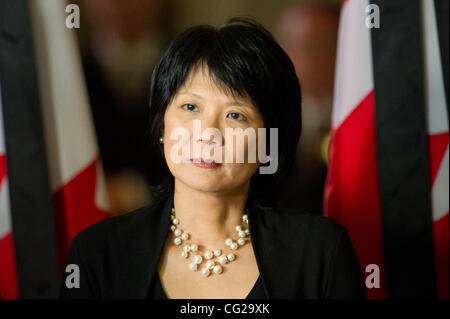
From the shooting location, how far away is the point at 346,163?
55.7 inches

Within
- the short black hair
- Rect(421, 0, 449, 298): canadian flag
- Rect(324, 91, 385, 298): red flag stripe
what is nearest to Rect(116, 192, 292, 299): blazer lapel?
the short black hair

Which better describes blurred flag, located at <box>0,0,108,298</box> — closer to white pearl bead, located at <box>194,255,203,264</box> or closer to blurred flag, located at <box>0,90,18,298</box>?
blurred flag, located at <box>0,90,18,298</box>

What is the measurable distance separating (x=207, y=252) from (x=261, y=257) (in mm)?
128

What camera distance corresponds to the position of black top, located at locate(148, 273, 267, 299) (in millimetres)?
1049

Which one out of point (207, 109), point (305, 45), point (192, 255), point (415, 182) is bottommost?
point (192, 255)

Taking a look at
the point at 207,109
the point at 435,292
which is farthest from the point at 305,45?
the point at 435,292

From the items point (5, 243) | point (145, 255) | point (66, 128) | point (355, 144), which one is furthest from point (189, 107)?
point (5, 243)

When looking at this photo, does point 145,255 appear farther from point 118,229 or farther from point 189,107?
point 189,107

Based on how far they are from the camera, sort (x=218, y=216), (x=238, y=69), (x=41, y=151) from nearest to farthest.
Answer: (x=238, y=69), (x=218, y=216), (x=41, y=151)

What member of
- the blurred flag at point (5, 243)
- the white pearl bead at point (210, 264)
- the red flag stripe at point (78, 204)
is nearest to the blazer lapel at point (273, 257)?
the white pearl bead at point (210, 264)

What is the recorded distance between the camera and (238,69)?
39.7 inches

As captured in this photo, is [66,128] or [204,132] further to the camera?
[66,128]
